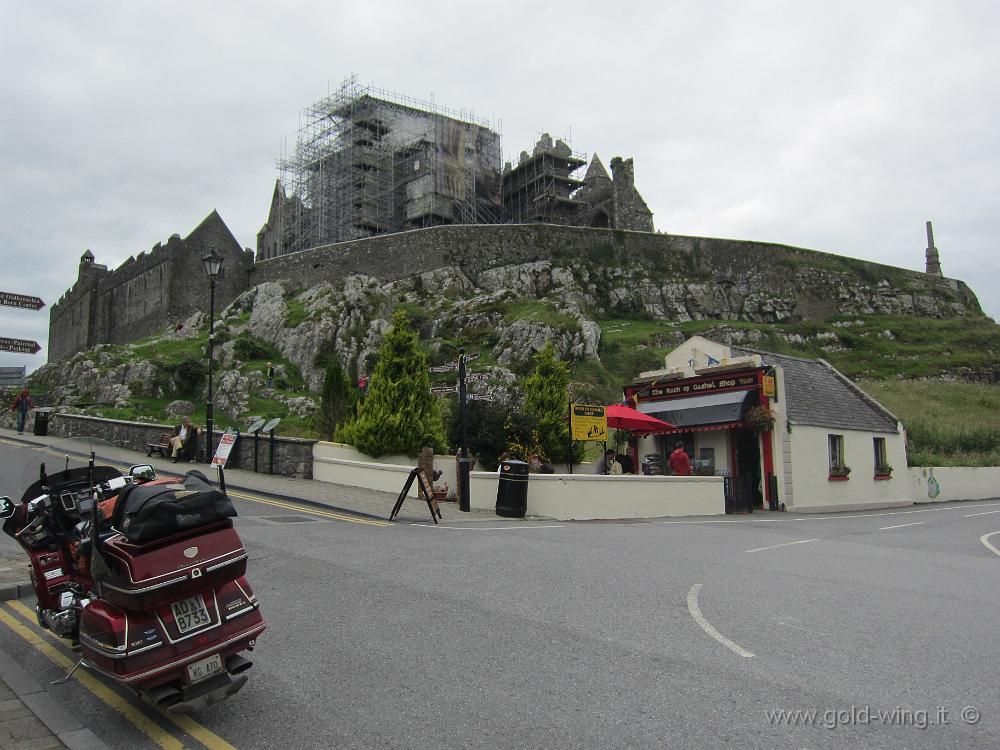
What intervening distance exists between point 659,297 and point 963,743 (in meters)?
52.0

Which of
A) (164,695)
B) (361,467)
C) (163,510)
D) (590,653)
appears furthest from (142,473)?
(361,467)

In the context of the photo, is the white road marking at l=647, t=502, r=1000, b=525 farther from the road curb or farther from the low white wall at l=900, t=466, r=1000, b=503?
the road curb

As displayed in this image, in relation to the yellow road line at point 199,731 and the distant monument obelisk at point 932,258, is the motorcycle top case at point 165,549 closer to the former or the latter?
the yellow road line at point 199,731

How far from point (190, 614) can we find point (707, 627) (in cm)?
387

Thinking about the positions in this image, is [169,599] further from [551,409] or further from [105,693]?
[551,409]

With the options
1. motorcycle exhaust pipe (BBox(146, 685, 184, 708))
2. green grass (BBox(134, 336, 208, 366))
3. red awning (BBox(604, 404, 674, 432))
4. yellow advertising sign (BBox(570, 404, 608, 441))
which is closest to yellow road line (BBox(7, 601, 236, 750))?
motorcycle exhaust pipe (BBox(146, 685, 184, 708))

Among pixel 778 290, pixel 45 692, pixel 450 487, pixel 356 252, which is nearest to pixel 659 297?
pixel 778 290

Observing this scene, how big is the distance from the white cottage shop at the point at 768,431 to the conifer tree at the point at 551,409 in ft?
8.23

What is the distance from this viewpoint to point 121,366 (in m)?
39.1

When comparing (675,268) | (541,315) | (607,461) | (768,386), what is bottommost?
(607,461)

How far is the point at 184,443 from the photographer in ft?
65.9

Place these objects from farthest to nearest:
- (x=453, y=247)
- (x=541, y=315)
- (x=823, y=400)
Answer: (x=453, y=247), (x=541, y=315), (x=823, y=400)

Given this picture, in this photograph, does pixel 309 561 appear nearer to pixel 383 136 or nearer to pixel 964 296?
pixel 383 136

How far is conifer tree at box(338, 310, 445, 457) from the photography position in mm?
18516
